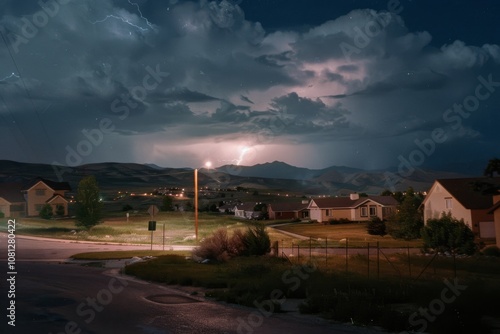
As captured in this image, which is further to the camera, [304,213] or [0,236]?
[304,213]

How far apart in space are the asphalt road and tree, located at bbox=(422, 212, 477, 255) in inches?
934

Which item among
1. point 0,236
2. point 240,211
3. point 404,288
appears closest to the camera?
point 404,288

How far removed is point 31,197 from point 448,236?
76765 millimetres

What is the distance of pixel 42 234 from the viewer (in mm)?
59625

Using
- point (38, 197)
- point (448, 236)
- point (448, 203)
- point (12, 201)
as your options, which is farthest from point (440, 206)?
point (12, 201)

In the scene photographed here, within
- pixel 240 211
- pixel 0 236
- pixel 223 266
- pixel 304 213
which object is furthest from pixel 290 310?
pixel 240 211

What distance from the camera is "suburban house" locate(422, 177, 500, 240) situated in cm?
4650

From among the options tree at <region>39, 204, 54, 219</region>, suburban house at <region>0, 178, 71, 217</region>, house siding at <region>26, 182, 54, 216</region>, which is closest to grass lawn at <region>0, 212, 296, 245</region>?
tree at <region>39, 204, 54, 219</region>

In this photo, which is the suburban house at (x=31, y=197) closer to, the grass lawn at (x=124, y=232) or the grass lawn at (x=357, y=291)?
the grass lawn at (x=124, y=232)

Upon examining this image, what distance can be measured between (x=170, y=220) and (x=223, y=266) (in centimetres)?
5729

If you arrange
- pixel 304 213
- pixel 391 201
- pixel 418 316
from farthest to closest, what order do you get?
pixel 304 213, pixel 391 201, pixel 418 316

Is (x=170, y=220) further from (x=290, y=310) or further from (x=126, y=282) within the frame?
(x=290, y=310)

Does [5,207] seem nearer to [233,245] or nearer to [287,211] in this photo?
[287,211]

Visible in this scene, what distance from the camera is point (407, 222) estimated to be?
175 feet
